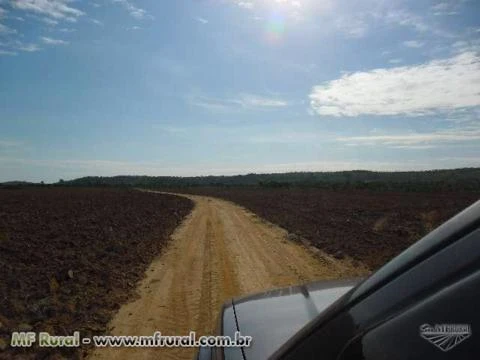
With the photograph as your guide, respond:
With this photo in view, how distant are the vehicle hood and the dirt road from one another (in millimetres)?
2941

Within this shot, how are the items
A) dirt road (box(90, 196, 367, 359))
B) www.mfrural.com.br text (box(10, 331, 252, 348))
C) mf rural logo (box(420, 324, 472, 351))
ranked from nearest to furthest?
mf rural logo (box(420, 324, 472, 351)) → www.mfrural.com.br text (box(10, 331, 252, 348)) → dirt road (box(90, 196, 367, 359))

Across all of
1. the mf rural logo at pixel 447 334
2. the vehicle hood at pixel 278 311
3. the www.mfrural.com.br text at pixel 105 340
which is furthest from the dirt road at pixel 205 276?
the mf rural logo at pixel 447 334

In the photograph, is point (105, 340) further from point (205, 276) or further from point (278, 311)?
point (278, 311)

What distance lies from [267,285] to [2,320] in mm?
4615

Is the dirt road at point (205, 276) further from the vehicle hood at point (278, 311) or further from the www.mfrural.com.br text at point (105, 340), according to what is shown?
the vehicle hood at point (278, 311)

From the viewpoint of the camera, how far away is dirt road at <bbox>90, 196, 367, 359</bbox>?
6.71 metres

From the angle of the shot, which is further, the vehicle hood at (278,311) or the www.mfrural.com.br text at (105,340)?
the www.mfrural.com.br text at (105,340)

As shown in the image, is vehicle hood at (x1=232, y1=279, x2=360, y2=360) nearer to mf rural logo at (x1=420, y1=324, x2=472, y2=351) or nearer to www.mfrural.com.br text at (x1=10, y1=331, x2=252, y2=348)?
mf rural logo at (x1=420, y1=324, x2=472, y2=351)

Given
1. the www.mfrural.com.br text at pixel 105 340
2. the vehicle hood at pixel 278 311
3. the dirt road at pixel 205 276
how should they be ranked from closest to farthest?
the vehicle hood at pixel 278 311 < the www.mfrural.com.br text at pixel 105 340 < the dirt road at pixel 205 276

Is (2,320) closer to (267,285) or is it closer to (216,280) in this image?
(216,280)

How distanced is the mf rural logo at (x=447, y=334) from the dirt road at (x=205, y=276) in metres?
Answer: 5.15

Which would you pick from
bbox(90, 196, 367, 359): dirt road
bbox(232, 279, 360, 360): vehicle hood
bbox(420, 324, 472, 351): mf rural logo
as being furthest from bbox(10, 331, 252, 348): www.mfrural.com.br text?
bbox(420, 324, 472, 351): mf rural logo

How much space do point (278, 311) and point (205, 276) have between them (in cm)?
715

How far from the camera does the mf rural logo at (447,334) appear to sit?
0.96m
